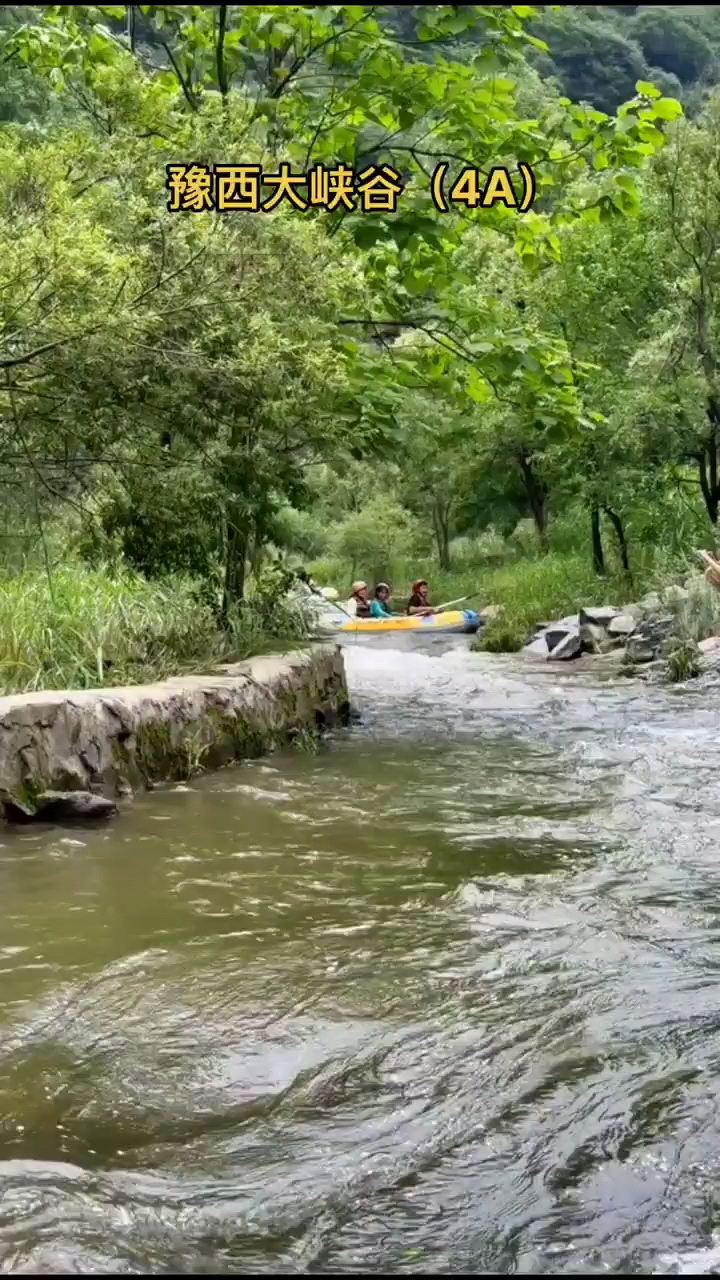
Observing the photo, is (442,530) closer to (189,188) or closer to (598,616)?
(598,616)

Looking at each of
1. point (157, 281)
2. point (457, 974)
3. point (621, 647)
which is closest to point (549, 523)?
point (621, 647)

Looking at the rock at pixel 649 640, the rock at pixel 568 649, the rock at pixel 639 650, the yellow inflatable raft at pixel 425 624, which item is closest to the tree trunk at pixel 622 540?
the yellow inflatable raft at pixel 425 624

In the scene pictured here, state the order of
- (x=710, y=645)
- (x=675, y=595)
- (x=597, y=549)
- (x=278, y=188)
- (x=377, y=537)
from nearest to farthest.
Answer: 1. (x=278, y=188)
2. (x=710, y=645)
3. (x=675, y=595)
4. (x=597, y=549)
5. (x=377, y=537)

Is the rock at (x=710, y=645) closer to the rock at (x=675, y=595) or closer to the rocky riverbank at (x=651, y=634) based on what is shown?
the rocky riverbank at (x=651, y=634)

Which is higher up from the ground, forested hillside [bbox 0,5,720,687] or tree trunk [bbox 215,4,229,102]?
tree trunk [bbox 215,4,229,102]

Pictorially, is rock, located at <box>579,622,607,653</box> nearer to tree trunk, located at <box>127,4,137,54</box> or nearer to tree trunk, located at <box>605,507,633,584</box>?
tree trunk, located at <box>605,507,633,584</box>

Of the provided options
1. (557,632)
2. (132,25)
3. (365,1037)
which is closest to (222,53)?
(132,25)

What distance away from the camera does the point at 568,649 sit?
48.3ft

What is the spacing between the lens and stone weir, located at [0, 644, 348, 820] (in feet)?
19.4

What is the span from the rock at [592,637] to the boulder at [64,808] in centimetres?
981

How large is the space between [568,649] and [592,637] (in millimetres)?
365

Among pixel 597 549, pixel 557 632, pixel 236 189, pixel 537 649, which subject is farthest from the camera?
pixel 597 549

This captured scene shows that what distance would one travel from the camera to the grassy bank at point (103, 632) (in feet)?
22.9

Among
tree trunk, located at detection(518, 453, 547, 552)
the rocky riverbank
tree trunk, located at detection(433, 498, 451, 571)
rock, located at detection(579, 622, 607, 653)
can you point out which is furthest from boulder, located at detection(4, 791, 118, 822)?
tree trunk, located at detection(433, 498, 451, 571)
